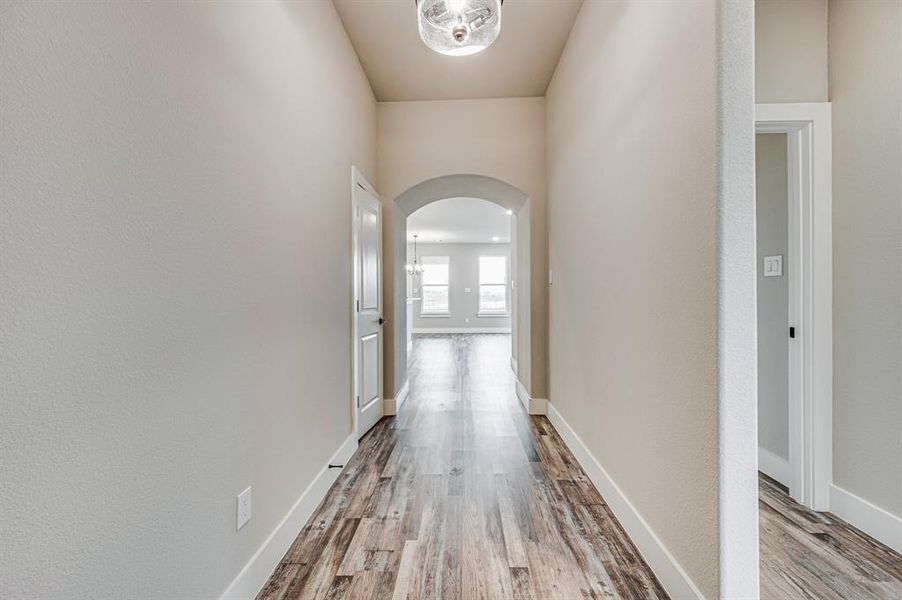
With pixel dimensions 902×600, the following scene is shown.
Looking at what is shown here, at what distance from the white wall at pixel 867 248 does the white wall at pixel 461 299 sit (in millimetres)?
9829

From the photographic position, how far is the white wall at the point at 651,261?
1261 mm

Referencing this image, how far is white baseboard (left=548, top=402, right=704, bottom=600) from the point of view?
4.52 feet

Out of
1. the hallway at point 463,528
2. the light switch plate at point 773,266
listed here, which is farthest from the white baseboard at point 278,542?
the light switch plate at point 773,266

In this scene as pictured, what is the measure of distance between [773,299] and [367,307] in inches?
109

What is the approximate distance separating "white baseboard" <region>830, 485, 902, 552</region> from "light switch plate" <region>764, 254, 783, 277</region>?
1135mm

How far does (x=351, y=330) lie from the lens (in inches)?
108

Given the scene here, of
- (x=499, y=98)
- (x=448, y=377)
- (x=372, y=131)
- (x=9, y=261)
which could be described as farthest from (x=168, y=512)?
(x=448, y=377)

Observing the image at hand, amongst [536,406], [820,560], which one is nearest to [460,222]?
[536,406]

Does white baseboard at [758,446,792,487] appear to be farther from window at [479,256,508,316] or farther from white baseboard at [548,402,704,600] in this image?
window at [479,256,508,316]

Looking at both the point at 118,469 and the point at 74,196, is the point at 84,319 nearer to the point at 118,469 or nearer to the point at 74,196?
the point at 74,196

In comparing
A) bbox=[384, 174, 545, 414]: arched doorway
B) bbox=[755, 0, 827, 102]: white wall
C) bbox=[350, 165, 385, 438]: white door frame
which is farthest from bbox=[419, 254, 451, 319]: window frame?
bbox=[755, 0, 827, 102]: white wall

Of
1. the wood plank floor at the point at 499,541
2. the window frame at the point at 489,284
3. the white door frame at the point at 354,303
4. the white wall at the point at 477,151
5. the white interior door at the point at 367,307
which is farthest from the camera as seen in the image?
the window frame at the point at 489,284

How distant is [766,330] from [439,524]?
7.36ft

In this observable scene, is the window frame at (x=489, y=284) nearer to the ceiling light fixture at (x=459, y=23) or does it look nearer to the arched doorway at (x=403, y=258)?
the arched doorway at (x=403, y=258)
